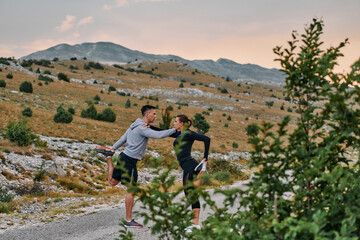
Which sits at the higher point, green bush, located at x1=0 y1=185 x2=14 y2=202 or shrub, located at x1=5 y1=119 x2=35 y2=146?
shrub, located at x1=5 y1=119 x2=35 y2=146

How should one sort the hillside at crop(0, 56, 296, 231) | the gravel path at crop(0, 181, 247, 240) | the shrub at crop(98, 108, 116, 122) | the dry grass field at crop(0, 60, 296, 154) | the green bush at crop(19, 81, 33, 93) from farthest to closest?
the green bush at crop(19, 81, 33, 93) → the shrub at crop(98, 108, 116, 122) → the dry grass field at crop(0, 60, 296, 154) → the hillside at crop(0, 56, 296, 231) → the gravel path at crop(0, 181, 247, 240)

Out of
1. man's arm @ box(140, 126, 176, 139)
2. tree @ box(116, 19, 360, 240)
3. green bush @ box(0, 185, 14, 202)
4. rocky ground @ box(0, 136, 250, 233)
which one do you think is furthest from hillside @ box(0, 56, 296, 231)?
man's arm @ box(140, 126, 176, 139)

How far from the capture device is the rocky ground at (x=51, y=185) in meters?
8.56

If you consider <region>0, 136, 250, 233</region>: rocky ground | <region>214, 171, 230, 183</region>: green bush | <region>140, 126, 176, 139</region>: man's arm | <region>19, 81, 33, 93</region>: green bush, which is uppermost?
<region>19, 81, 33, 93</region>: green bush

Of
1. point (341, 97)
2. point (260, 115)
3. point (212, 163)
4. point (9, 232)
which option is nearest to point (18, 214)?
point (9, 232)

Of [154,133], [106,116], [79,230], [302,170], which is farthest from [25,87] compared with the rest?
[302,170]

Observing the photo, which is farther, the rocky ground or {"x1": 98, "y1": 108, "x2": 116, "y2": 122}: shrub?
{"x1": 98, "y1": 108, "x2": 116, "y2": 122}: shrub

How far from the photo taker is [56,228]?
7.34 metres

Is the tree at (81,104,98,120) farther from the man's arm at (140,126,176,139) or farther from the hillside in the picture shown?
the man's arm at (140,126,176,139)

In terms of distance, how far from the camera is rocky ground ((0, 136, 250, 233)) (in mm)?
8562

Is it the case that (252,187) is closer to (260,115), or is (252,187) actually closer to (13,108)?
(13,108)

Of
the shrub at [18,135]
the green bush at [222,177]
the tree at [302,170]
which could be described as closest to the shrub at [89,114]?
the shrub at [18,135]

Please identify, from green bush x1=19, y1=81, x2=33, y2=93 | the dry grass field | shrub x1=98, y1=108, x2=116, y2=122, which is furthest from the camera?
green bush x1=19, y1=81, x2=33, y2=93

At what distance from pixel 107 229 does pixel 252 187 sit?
19.0 ft
